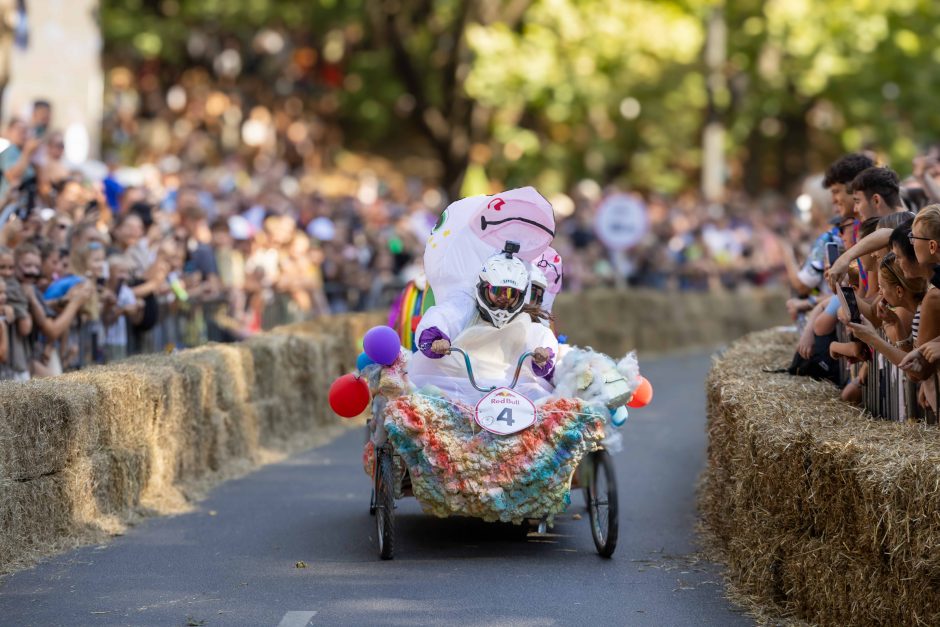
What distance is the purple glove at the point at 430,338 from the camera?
11297mm

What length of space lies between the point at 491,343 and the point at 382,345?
36.5 inches

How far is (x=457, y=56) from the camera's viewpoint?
37.0m

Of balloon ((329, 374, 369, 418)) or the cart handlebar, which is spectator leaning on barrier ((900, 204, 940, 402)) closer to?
the cart handlebar

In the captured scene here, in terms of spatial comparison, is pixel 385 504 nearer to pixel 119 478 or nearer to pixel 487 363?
pixel 487 363

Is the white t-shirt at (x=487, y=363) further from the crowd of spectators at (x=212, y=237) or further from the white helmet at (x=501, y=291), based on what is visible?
the crowd of spectators at (x=212, y=237)

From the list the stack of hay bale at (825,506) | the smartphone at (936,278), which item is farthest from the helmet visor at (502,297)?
the smartphone at (936,278)

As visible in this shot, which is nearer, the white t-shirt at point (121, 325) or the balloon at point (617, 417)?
the balloon at point (617, 417)

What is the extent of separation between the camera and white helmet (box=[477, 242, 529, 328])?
1136 centimetres

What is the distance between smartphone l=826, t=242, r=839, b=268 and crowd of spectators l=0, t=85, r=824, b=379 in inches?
233

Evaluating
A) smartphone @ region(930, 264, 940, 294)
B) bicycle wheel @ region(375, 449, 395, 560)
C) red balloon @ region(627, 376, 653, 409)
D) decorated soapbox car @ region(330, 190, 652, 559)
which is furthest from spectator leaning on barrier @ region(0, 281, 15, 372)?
smartphone @ region(930, 264, 940, 294)

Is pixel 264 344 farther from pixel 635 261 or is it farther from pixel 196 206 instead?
pixel 635 261

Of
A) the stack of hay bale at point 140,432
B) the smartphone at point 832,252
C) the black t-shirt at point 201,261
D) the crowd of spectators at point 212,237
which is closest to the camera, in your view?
the stack of hay bale at point 140,432

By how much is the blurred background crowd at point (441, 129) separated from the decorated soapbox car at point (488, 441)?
650cm

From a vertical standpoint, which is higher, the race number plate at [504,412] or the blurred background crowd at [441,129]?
the blurred background crowd at [441,129]
